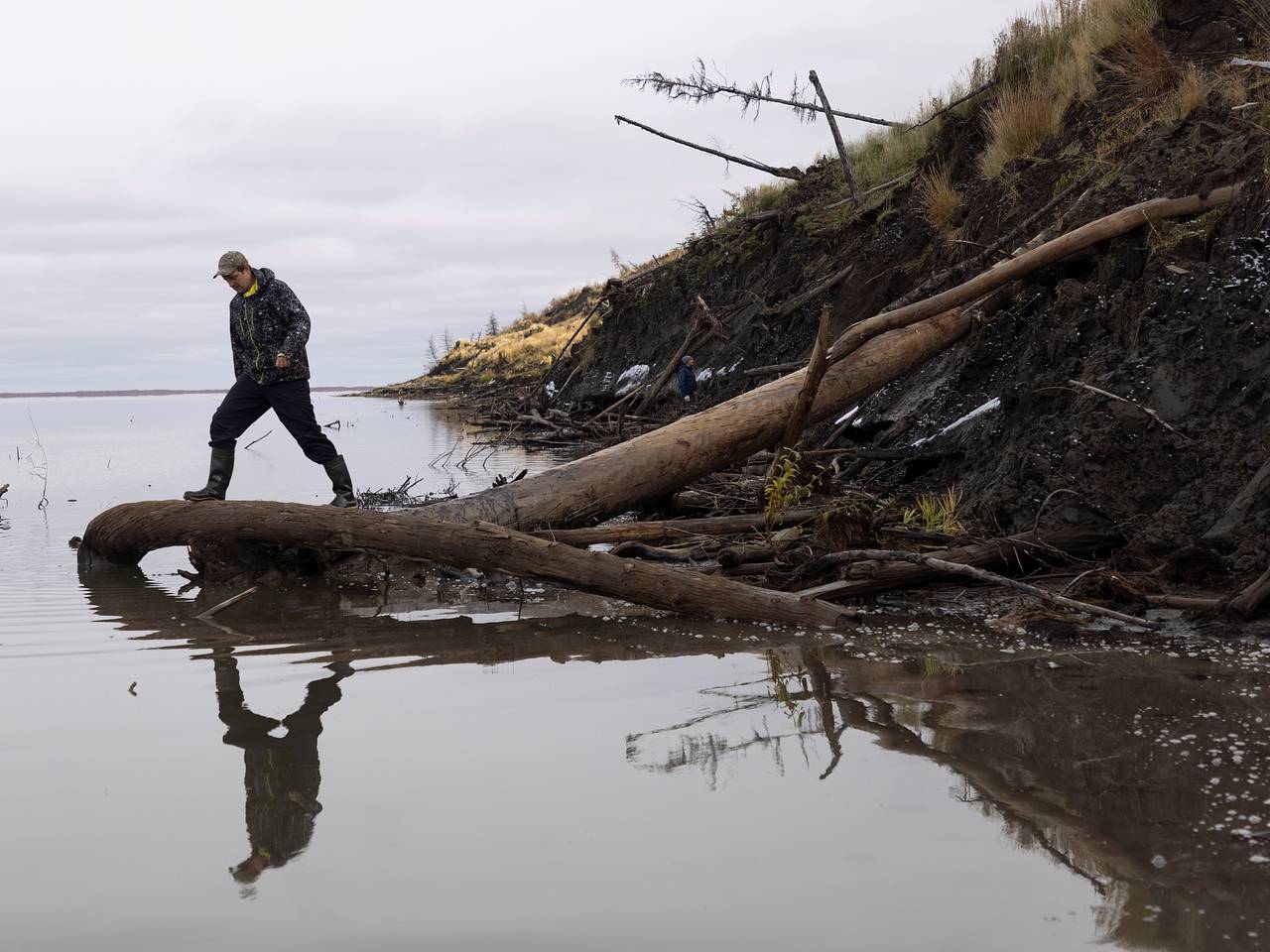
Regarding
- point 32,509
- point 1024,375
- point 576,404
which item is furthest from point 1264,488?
point 576,404

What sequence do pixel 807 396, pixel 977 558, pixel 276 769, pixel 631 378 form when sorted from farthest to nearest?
pixel 631 378, pixel 807 396, pixel 977 558, pixel 276 769

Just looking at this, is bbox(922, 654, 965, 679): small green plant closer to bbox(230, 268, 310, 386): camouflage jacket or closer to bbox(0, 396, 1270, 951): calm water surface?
bbox(0, 396, 1270, 951): calm water surface

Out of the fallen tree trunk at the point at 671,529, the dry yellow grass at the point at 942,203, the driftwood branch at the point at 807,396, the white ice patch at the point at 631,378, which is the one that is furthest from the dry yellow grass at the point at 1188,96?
the white ice patch at the point at 631,378

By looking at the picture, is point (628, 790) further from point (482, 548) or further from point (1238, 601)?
point (1238, 601)

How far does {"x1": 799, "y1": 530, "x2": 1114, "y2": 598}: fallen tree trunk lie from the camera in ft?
20.0

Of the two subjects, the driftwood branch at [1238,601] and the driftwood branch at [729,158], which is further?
the driftwood branch at [729,158]

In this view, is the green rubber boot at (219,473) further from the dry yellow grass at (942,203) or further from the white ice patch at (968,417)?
the dry yellow grass at (942,203)

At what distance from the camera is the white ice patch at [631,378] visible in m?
20.5

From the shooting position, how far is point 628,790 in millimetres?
3338

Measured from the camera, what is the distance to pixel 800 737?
381cm

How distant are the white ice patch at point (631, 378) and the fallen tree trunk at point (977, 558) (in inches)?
556

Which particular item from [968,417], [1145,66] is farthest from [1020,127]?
[968,417]

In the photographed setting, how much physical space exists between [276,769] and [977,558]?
4.08m

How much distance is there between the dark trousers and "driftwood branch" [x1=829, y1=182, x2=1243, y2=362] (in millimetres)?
4157
